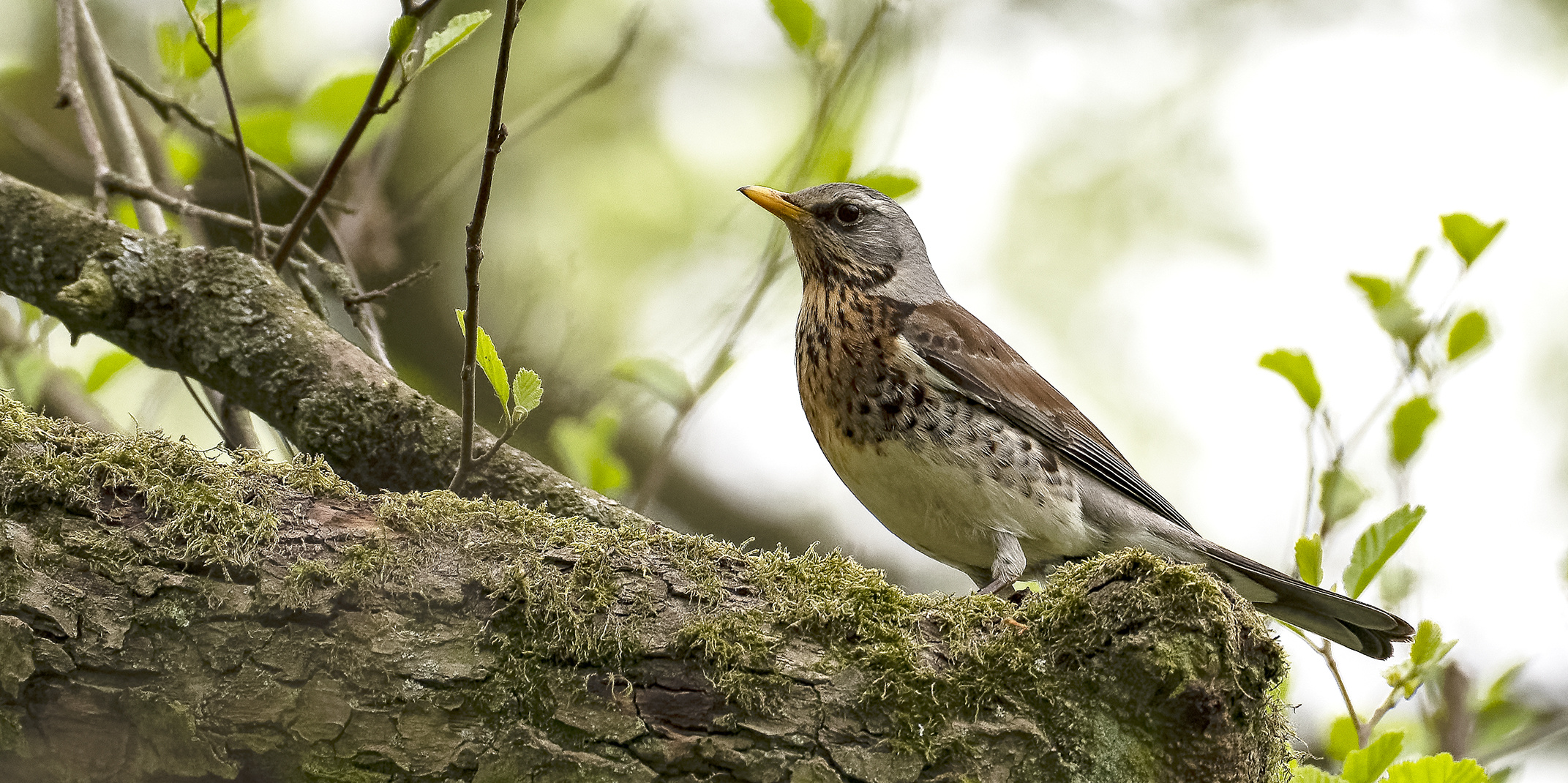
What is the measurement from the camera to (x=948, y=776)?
77.4 inches

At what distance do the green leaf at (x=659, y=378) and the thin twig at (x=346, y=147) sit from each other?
114 centimetres

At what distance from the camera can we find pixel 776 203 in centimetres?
430

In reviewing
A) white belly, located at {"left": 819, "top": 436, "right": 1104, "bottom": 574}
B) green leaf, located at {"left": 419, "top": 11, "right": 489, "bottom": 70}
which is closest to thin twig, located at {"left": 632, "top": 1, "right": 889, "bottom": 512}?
white belly, located at {"left": 819, "top": 436, "right": 1104, "bottom": 574}

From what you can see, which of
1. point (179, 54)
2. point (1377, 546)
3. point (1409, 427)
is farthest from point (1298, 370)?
point (179, 54)

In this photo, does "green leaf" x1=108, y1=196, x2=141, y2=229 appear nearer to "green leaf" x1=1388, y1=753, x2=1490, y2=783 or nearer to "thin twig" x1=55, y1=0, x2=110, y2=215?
"thin twig" x1=55, y1=0, x2=110, y2=215

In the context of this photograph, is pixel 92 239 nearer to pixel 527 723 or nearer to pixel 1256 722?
pixel 527 723

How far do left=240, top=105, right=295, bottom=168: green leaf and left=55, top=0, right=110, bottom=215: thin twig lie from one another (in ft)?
1.38

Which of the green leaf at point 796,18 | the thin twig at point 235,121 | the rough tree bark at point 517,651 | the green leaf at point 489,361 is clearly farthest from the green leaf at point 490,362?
the green leaf at point 796,18

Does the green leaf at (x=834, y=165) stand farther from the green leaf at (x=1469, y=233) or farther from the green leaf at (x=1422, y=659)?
the green leaf at (x=1422, y=659)

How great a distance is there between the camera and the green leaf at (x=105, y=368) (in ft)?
12.6

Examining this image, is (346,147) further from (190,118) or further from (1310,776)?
(1310,776)

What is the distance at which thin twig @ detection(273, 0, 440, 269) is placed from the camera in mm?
2359

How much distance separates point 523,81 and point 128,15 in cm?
182

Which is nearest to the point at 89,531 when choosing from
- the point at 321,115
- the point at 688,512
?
the point at 321,115
